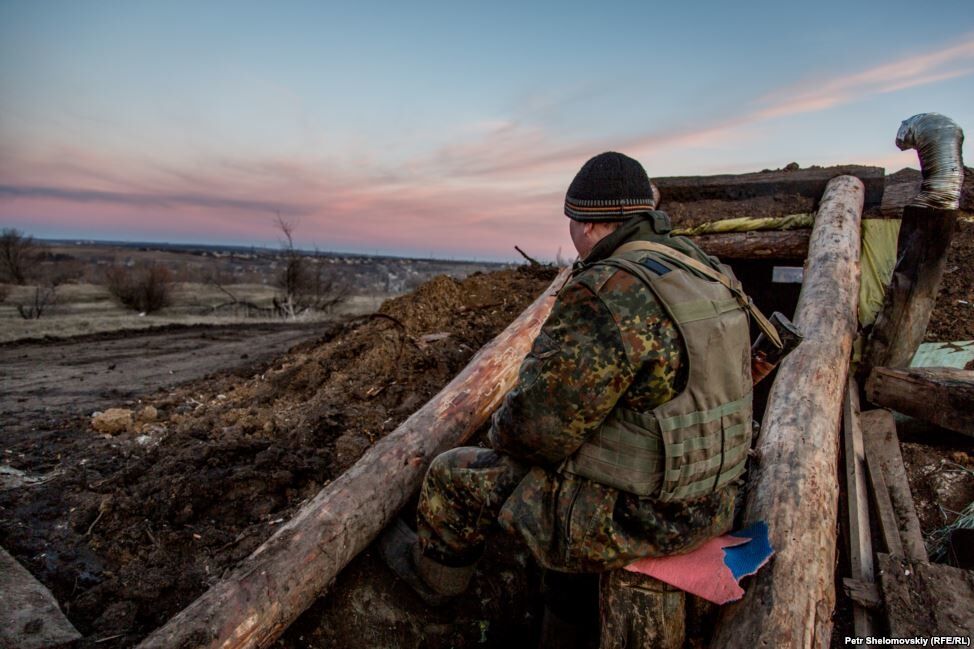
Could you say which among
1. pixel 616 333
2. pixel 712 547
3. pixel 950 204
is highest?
pixel 950 204

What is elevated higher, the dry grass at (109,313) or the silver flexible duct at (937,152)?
the silver flexible duct at (937,152)

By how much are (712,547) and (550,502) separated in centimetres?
65

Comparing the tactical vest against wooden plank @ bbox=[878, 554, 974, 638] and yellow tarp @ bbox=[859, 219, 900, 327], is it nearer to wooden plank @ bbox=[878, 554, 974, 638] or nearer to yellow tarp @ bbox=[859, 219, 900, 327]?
wooden plank @ bbox=[878, 554, 974, 638]

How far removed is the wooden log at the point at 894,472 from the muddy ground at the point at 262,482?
0.67 ft

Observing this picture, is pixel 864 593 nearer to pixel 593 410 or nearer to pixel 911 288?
pixel 593 410

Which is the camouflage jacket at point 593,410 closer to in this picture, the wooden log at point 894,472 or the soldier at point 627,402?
the soldier at point 627,402

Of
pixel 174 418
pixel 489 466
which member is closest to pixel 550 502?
pixel 489 466

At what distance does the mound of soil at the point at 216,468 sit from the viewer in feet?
9.14

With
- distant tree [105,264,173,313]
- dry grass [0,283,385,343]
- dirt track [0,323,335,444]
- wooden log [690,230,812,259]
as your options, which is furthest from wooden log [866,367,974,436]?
distant tree [105,264,173,313]

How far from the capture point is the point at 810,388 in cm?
320

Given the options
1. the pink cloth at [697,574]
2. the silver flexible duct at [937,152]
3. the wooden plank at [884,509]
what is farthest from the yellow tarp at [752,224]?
the pink cloth at [697,574]

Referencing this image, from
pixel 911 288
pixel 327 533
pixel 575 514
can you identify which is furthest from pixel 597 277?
pixel 911 288

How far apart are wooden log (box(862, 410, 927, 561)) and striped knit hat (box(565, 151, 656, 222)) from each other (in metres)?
2.23

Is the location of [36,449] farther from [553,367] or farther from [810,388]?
[810,388]
